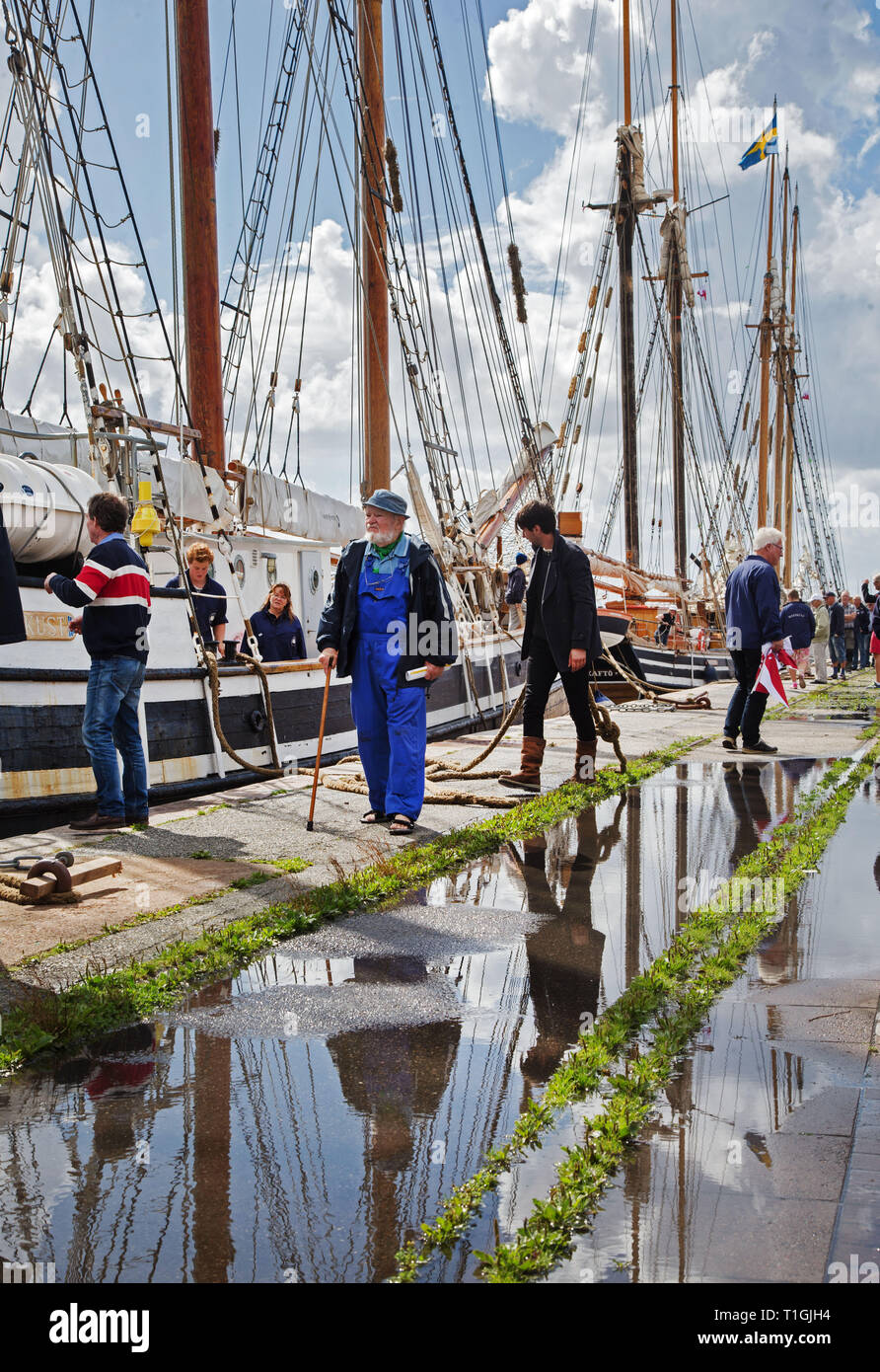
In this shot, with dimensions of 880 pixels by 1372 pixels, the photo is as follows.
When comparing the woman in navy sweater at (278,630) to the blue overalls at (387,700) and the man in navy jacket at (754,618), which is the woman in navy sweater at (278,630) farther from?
the blue overalls at (387,700)

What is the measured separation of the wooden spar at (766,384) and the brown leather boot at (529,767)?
31.5 m

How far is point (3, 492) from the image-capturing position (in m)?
8.45

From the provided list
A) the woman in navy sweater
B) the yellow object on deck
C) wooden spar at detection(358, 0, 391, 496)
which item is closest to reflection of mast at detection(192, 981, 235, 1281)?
the yellow object on deck

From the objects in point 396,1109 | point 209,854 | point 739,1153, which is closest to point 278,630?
point 209,854

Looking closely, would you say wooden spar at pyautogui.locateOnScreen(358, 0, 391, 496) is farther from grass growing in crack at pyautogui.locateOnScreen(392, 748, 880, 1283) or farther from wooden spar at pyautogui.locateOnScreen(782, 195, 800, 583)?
wooden spar at pyautogui.locateOnScreen(782, 195, 800, 583)

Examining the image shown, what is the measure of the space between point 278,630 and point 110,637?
A: 460cm

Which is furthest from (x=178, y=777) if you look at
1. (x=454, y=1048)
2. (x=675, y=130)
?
(x=675, y=130)

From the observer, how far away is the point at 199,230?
527 inches

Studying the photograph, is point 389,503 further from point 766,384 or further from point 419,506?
point 766,384

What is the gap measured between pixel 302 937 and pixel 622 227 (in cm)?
2595

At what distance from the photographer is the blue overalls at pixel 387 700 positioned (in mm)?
6746

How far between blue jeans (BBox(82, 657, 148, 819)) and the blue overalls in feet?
4.50

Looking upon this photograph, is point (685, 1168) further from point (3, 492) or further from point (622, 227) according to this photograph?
Result: point (622, 227)

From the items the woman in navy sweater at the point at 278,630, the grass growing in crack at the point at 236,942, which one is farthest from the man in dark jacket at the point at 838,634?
the grass growing in crack at the point at 236,942
